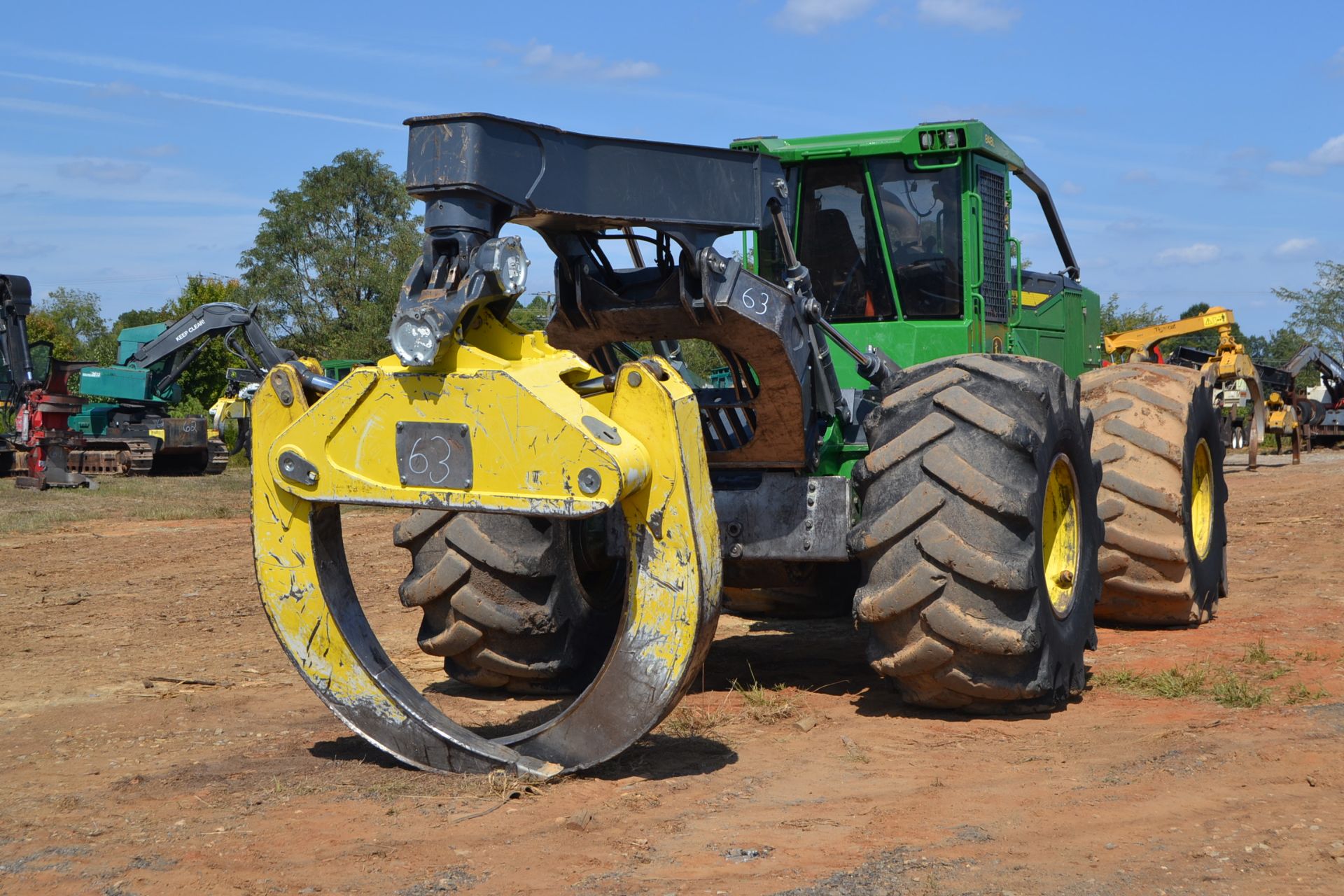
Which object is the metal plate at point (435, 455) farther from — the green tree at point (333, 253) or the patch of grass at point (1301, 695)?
the green tree at point (333, 253)

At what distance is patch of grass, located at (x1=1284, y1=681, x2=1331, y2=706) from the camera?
5.71 metres

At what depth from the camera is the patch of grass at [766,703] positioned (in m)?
5.85

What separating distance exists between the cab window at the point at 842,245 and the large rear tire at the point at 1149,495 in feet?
5.31

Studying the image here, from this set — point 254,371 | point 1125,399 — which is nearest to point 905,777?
point 1125,399

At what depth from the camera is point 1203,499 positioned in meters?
8.73

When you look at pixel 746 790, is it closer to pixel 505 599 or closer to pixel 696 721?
pixel 696 721

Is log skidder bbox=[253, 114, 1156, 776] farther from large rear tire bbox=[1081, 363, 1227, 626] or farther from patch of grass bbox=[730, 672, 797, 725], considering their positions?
large rear tire bbox=[1081, 363, 1227, 626]

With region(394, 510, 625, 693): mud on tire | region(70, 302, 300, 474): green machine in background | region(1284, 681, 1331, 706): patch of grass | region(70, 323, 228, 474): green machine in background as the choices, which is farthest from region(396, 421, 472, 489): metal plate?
region(70, 323, 228, 474): green machine in background

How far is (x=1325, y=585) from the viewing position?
365 inches

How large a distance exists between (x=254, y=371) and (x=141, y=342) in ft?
15.7

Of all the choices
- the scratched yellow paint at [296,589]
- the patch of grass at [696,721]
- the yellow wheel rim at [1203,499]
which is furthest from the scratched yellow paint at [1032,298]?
the scratched yellow paint at [296,589]

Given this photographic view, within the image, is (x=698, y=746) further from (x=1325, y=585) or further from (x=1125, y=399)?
(x=1325, y=585)

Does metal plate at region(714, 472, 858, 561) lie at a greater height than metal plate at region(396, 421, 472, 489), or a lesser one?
lesser

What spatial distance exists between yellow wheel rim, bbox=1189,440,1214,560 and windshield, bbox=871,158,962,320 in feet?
7.71
